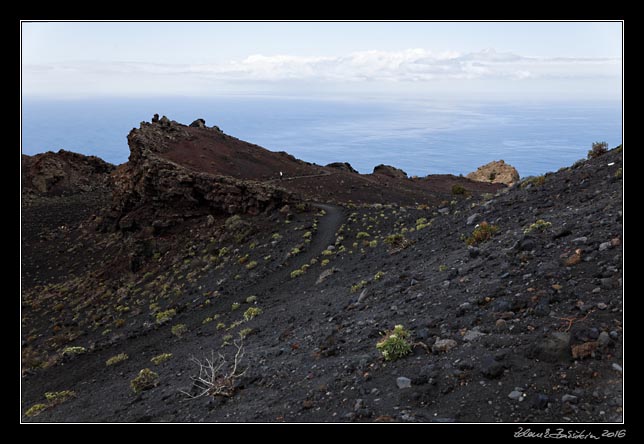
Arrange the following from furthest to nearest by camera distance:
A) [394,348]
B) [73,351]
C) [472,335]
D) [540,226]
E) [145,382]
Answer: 1. [73,351]
2. [540,226]
3. [145,382]
4. [394,348]
5. [472,335]

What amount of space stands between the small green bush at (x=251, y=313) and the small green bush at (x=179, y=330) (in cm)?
284

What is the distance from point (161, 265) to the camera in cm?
2800

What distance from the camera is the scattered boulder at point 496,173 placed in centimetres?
5766

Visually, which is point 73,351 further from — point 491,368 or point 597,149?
point 597,149

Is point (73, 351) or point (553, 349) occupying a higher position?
point (553, 349)

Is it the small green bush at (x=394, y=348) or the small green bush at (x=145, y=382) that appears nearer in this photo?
the small green bush at (x=394, y=348)

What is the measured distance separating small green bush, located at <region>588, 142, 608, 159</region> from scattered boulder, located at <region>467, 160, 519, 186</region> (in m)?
37.9

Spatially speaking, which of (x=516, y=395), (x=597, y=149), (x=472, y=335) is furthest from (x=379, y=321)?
(x=597, y=149)

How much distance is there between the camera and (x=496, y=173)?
5891 cm

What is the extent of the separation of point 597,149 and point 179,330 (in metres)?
19.4

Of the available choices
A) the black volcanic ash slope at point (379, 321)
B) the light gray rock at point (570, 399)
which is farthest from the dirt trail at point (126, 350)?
the light gray rock at point (570, 399)

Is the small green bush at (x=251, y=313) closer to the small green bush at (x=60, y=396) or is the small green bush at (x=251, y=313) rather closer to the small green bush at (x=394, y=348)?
the small green bush at (x=60, y=396)

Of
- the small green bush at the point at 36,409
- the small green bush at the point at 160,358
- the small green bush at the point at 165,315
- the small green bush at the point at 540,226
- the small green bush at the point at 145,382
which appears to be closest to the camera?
the small green bush at the point at 145,382

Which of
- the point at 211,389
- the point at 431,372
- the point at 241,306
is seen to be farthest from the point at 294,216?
the point at 431,372
